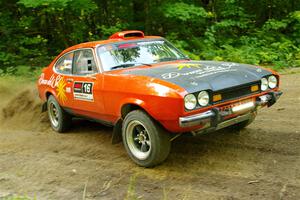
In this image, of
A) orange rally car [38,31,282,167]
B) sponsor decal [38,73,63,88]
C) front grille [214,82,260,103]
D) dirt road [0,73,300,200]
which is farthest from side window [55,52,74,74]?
front grille [214,82,260,103]

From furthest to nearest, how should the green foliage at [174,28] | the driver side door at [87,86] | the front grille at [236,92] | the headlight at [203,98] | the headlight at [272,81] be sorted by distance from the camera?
the green foliage at [174,28], the driver side door at [87,86], the headlight at [272,81], the front grille at [236,92], the headlight at [203,98]

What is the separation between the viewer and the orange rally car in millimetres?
4379

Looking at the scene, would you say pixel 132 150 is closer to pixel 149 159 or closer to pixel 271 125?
pixel 149 159

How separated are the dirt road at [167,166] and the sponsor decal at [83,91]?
2.65 ft

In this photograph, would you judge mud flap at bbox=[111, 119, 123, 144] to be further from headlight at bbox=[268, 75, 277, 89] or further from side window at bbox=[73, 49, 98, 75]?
headlight at bbox=[268, 75, 277, 89]

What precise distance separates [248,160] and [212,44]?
32.4ft

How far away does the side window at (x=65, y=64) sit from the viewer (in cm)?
651

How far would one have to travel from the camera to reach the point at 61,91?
653 centimetres

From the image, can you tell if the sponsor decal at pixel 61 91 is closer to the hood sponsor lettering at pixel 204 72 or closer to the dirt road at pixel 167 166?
the dirt road at pixel 167 166

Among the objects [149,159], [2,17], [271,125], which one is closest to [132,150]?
[149,159]

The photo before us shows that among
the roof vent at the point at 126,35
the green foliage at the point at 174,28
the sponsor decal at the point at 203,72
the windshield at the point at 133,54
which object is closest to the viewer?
the sponsor decal at the point at 203,72

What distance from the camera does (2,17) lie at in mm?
14414

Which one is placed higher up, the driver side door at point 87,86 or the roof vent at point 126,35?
the roof vent at point 126,35

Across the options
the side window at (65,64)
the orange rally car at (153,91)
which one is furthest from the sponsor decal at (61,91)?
the side window at (65,64)
